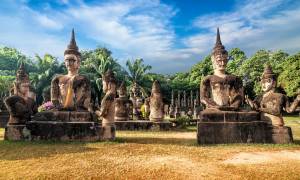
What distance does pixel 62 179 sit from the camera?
14.4 feet

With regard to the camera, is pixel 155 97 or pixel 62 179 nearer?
pixel 62 179

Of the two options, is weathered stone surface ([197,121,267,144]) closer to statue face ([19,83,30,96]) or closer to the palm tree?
statue face ([19,83,30,96])

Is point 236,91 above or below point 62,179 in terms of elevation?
above

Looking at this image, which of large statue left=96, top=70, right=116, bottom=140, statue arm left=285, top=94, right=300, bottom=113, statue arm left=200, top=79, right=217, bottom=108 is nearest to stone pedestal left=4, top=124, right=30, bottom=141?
large statue left=96, top=70, right=116, bottom=140

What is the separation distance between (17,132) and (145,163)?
5410mm

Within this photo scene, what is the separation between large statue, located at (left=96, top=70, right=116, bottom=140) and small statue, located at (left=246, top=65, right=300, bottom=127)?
16.8ft

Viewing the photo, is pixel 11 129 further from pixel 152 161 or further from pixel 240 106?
pixel 240 106

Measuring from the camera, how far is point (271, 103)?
29.9 ft

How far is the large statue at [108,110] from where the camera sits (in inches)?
341

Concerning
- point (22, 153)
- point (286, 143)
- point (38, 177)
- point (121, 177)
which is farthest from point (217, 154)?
point (22, 153)

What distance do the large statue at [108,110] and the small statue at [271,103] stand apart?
511 centimetres

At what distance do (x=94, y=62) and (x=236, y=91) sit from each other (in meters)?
38.0

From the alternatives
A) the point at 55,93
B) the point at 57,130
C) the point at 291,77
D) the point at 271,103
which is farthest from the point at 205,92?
the point at 291,77

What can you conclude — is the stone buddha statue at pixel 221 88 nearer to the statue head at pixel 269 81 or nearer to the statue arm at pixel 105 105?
the statue head at pixel 269 81
